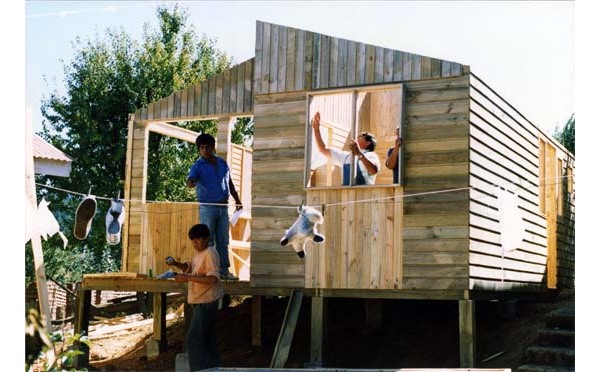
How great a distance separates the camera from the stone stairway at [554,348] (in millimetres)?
8883

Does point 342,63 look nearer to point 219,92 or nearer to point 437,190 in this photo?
point 437,190

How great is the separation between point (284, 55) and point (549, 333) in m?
4.53

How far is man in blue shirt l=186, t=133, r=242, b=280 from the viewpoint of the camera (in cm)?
970

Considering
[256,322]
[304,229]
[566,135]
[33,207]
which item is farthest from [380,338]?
[33,207]

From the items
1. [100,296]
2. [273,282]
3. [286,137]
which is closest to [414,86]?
[286,137]

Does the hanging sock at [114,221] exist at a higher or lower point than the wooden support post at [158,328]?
higher

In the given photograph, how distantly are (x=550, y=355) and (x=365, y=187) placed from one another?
8.87ft

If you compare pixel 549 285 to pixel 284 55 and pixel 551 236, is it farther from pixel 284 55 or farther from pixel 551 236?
pixel 284 55

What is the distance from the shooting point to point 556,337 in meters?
9.37

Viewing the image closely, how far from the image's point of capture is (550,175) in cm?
1325

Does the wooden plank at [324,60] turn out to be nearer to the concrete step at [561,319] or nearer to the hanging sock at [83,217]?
the hanging sock at [83,217]

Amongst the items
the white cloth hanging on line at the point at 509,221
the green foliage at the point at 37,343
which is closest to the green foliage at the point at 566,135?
the white cloth hanging on line at the point at 509,221

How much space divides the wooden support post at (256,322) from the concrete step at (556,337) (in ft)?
14.3

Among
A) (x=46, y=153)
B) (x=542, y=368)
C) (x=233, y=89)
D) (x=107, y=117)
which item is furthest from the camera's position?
(x=107, y=117)
